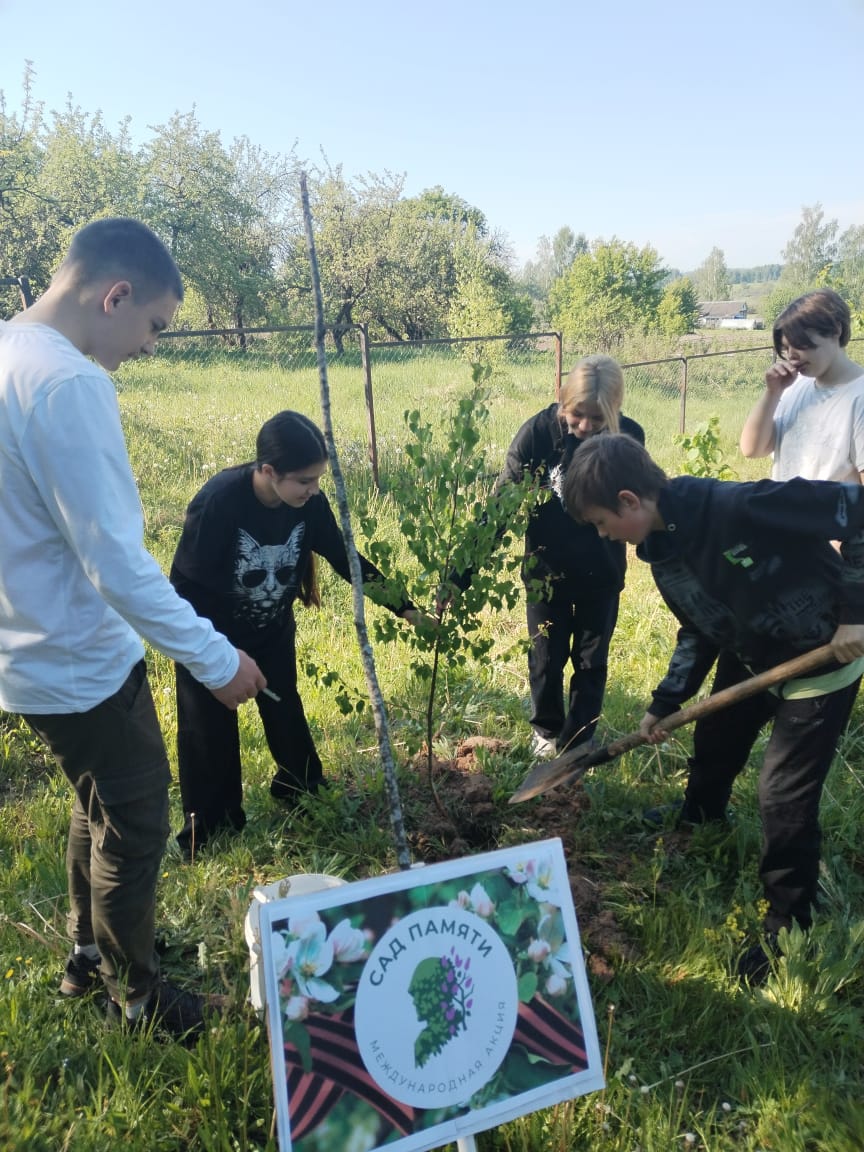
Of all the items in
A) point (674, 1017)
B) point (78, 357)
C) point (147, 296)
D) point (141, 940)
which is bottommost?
point (674, 1017)

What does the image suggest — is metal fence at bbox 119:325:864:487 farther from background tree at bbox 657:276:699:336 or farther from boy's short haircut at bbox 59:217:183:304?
background tree at bbox 657:276:699:336

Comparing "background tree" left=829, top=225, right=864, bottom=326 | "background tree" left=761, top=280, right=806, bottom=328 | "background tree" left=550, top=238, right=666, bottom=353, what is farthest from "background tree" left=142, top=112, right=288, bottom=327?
"background tree" left=829, top=225, right=864, bottom=326

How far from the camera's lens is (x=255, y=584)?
A: 2652 millimetres

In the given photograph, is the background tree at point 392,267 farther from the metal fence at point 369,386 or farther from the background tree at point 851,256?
the background tree at point 851,256

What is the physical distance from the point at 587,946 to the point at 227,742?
1.41m

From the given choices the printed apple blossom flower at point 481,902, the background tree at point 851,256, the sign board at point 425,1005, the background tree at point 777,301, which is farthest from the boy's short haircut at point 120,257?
the background tree at point 851,256

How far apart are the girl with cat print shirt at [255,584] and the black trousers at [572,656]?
94 cm

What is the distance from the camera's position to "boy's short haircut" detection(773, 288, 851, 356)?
8.96 ft

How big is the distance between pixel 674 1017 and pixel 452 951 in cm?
117

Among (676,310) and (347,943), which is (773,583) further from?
→ (676,310)

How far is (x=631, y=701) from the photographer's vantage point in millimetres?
3842

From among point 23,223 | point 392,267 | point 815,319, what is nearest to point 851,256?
point 392,267

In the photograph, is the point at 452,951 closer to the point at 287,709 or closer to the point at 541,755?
the point at 287,709

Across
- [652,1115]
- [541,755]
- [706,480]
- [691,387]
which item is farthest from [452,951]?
[691,387]
